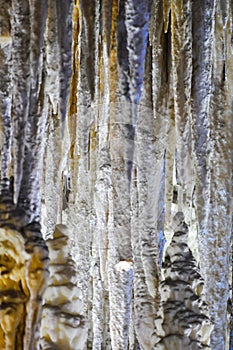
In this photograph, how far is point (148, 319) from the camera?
2.71 metres

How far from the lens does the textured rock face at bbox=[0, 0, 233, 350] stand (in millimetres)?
1849

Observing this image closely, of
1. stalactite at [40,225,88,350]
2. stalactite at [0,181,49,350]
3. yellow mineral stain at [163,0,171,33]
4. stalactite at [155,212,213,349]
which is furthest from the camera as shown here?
yellow mineral stain at [163,0,171,33]

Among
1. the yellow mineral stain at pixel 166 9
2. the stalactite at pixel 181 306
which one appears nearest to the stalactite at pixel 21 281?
the stalactite at pixel 181 306

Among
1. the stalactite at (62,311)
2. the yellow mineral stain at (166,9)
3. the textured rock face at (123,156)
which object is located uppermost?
the yellow mineral stain at (166,9)

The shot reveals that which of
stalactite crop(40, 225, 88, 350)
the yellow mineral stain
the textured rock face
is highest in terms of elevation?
the yellow mineral stain

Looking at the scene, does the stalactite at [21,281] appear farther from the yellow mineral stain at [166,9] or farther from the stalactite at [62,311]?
the yellow mineral stain at [166,9]

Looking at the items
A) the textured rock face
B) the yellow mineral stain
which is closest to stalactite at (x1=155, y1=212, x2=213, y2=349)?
the textured rock face

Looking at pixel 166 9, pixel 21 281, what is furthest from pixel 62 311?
pixel 166 9

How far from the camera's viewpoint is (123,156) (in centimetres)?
237

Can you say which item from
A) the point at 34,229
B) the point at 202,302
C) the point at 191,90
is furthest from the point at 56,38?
the point at 202,302

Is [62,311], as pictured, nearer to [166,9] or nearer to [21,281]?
[21,281]

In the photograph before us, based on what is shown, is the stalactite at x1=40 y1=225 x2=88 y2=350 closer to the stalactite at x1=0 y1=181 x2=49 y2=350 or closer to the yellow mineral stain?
the stalactite at x1=0 y1=181 x2=49 y2=350

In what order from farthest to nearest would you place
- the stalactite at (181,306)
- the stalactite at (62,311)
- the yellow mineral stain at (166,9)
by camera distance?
the yellow mineral stain at (166,9)
the stalactite at (181,306)
the stalactite at (62,311)

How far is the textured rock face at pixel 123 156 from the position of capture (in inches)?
72.8
